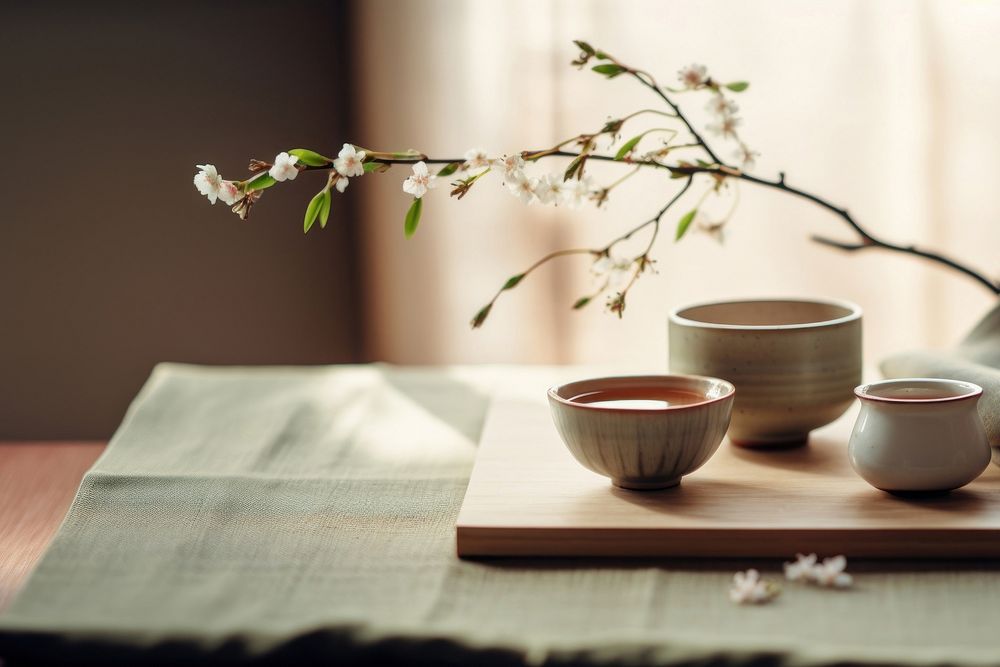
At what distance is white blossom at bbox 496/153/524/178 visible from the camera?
0.85 metres

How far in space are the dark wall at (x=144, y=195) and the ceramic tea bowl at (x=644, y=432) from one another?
1.36 metres

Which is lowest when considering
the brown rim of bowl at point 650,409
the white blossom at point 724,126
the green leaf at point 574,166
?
the brown rim of bowl at point 650,409

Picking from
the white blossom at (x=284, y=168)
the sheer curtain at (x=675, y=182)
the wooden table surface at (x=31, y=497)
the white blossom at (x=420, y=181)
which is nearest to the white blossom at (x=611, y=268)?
the white blossom at (x=420, y=181)

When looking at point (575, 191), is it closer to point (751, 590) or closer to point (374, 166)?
point (374, 166)

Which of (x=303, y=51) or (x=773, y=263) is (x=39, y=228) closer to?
(x=303, y=51)

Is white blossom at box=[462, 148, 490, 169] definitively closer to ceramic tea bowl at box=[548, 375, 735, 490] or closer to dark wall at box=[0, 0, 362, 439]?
ceramic tea bowl at box=[548, 375, 735, 490]

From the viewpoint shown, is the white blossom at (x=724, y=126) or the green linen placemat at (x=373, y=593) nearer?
the green linen placemat at (x=373, y=593)

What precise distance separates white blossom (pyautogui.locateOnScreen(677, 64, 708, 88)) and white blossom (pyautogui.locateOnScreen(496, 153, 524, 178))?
14cm

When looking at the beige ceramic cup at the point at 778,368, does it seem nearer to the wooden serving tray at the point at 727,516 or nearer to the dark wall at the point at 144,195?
the wooden serving tray at the point at 727,516

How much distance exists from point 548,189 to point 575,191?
0.03 meters

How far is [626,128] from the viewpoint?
2186 millimetres

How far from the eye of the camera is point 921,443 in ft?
2.65

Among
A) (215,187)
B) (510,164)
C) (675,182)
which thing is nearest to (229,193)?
(215,187)

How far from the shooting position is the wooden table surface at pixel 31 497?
887 millimetres
